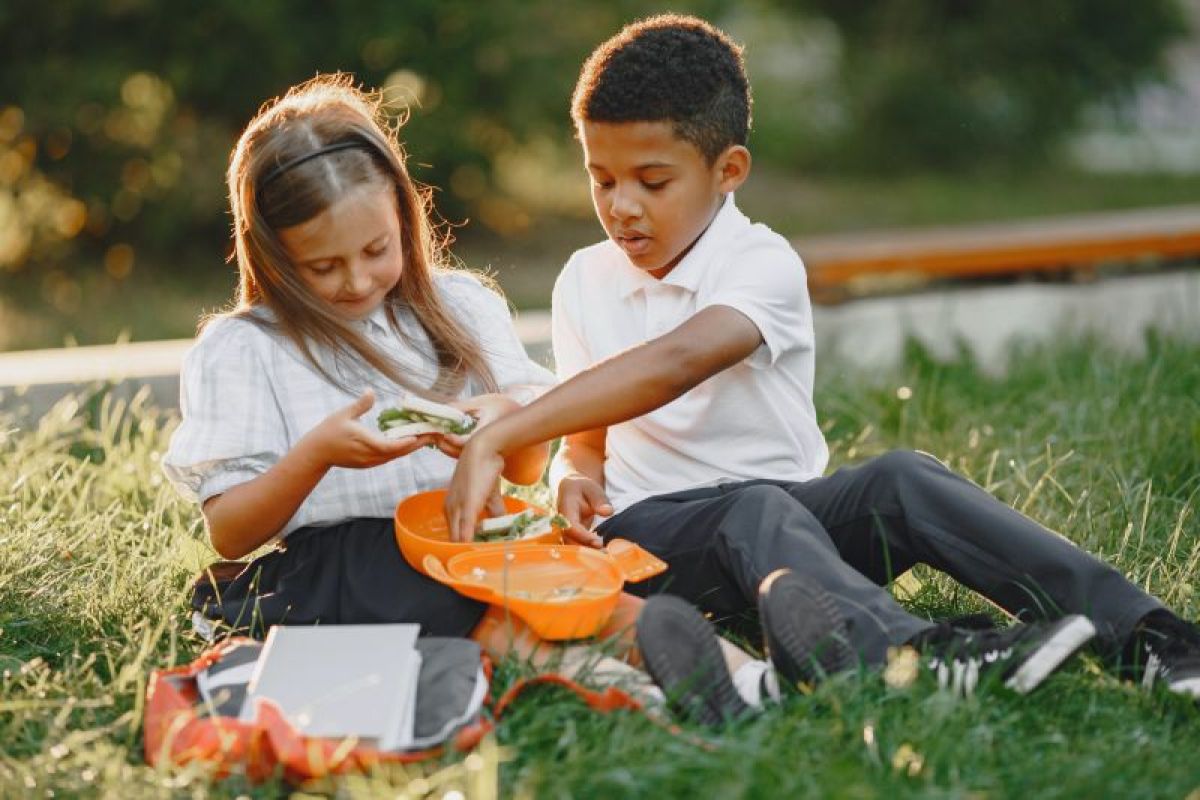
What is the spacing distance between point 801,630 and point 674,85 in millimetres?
1041

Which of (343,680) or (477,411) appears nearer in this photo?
(343,680)

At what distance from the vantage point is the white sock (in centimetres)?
227

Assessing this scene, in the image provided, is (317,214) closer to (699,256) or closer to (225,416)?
(225,416)

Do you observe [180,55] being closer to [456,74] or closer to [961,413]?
[456,74]

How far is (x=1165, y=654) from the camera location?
91.0 inches

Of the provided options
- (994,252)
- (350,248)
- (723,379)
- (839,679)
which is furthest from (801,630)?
(994,252)

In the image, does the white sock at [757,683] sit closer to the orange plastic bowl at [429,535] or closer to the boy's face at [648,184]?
the orange plastic bowl at [429,535]

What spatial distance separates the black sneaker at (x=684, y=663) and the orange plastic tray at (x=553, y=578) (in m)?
0.16

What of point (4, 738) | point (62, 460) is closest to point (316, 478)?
point (4, 738)

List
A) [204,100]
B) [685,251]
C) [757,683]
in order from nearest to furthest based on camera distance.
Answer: [757,683] < [685,251] < [204,100]

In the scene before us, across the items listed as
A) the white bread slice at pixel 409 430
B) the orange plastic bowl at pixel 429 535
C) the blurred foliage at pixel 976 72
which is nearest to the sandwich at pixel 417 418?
the white bread slice at pixel 409 430

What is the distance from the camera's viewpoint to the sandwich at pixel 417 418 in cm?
249

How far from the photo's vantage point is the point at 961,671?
224 cm

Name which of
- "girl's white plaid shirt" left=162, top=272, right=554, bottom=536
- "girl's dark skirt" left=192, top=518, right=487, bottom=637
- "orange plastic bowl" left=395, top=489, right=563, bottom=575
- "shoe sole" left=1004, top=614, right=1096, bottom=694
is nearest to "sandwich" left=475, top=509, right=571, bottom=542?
"orange plastic bowl" left=395, top=489, right=563, bottom=575
